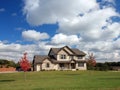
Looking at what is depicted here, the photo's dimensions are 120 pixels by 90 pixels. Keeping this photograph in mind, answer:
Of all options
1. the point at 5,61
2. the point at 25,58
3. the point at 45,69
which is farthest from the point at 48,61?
the point at 25,58

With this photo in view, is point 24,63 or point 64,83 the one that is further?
point 24,63

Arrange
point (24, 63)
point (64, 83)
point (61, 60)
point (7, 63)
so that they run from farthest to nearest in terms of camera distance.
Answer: point (7, 63)
point (61, 60)
point (24, 63)
point (64, 83)

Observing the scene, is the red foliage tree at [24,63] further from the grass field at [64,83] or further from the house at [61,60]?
the house at [61,60]

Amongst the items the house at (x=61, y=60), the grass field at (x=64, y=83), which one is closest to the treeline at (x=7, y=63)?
the house at (x=61, y=60)

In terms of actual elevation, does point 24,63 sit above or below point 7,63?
below

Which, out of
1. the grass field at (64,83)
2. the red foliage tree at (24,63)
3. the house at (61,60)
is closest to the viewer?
the grass field at (64,83)

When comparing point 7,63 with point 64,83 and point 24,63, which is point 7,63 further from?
point 64,83

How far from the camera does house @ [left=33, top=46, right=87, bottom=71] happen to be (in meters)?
82.6

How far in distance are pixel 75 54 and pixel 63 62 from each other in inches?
203

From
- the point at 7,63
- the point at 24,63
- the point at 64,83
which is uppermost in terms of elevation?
the point at 7,63

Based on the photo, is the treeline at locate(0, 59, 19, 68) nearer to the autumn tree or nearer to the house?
the house

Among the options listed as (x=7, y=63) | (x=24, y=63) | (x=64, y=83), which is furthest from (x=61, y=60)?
(x=64, y=83)

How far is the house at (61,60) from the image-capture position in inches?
3253

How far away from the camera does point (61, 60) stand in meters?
85.5
